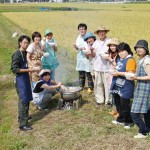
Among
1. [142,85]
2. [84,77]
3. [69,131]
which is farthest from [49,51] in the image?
[142,85]

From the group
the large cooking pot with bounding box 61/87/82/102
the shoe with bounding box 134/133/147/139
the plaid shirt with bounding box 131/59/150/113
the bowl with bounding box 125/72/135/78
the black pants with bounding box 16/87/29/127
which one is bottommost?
the shoe with bounding box 134/133/147/139

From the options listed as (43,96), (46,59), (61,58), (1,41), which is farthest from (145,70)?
(1,41)

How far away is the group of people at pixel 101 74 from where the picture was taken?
517cm

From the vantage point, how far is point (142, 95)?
5148 mm

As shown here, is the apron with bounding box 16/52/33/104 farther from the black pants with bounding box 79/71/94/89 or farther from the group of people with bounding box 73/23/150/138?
the black pants with bounding box 79/71/94/89

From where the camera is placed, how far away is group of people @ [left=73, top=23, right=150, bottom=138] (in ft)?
16.9

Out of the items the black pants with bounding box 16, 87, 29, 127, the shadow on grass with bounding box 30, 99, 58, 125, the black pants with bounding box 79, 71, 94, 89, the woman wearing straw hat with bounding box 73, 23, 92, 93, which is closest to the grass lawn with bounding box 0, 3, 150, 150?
the shadow on grass with bounding box 30, 99, 58, 125

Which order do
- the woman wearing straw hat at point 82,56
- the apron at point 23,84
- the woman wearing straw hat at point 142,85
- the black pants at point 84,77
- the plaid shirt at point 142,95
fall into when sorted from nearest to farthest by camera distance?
the woman wearing straw hat at point 142,85 < the plaid shirt at point 142,95 < the apron at point 23,84 < the woman wearing straw hat at point 82,56 < the black pants at point 84,77

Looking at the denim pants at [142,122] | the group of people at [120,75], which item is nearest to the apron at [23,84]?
the group of people at [120,75]

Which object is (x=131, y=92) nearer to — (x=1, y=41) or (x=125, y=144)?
(x=125, y=144)

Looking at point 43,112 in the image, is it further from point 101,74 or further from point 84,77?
point 84,77

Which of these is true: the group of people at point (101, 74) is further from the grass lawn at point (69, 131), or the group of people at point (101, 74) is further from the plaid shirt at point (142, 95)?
the grass lawn at point (69, 131)

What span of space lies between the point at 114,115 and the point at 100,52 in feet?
4.61

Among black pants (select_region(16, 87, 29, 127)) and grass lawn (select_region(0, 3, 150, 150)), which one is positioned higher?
black pants (select_region(16, 87, 29, 127))
